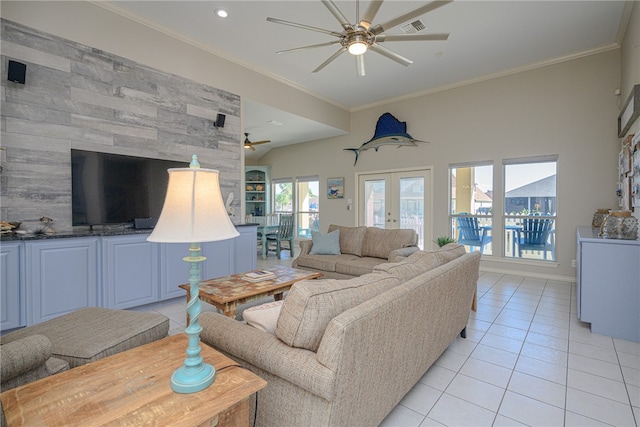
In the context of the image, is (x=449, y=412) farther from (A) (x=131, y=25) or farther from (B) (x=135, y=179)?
(A) (x=131, y=25)

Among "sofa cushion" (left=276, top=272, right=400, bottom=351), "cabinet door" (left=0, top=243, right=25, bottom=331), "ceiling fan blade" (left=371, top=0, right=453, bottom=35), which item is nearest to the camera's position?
"sofa cushion" (left=276, top=272, right=400, bottom=351)

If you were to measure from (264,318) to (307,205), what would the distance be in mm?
6748

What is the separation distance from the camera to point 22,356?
3.81ft

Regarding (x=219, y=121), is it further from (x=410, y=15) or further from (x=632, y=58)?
(x=632, y=58)

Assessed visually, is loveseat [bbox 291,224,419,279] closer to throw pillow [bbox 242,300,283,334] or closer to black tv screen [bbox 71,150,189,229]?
black tv screen [bbox 71,150,189,229]

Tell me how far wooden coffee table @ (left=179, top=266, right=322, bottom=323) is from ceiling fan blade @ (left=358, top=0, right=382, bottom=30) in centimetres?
243

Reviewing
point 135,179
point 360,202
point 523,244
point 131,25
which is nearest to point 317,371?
point 135,179

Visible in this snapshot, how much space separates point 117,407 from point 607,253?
12.2 ft

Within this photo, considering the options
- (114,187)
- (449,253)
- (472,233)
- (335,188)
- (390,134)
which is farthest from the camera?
(335,188)

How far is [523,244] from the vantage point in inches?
197

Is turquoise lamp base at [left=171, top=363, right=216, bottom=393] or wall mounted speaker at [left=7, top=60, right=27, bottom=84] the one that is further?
wall mounted speaker at [left=7, top=60, right=27, bottom=84]

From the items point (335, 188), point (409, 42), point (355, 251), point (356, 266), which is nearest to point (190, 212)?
point (356, 266)

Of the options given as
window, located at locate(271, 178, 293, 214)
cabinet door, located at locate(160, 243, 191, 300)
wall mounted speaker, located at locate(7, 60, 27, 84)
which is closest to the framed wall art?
window, located at locate(271, 178, 293, 214)

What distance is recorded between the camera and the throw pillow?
146cm
